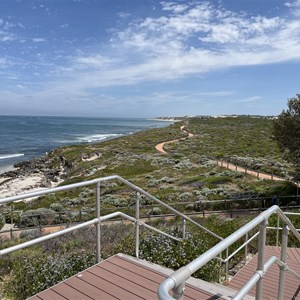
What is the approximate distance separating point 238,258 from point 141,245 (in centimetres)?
385

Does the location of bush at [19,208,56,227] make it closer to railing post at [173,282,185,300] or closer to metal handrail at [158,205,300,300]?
metal handrail at [158,205,300,300]

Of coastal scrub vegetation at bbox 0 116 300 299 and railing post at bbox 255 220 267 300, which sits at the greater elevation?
railing post at bbox 255 220 267 300

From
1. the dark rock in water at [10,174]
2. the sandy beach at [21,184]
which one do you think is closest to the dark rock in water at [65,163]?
the sandy beach at [21,184]

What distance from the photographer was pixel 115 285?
3865 mm

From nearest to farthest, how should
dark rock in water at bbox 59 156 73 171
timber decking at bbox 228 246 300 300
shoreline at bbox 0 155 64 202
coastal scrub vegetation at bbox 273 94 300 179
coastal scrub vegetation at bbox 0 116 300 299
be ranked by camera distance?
coastal scrub vegetation at bbox 0 116 300 299
timber decking at bbox 228 246 300 300
coastal scrub vegetation at bbox 273 94 300 179
shoreline at bbox 0 155 64 202
dark rock in water at bbox 59 156 73 171

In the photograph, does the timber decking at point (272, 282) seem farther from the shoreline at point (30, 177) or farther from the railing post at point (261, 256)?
the shoreline at point (30, 177)

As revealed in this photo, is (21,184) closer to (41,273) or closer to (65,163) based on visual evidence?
(65,163)

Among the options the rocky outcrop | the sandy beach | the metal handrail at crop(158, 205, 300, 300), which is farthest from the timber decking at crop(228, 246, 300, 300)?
the rocky outcrop

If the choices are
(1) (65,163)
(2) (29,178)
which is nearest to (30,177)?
(2) (29,178)

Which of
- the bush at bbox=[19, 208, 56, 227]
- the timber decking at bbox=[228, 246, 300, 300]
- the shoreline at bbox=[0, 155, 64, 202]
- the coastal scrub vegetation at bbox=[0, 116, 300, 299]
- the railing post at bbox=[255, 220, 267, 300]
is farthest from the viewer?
the shoreline at bbox=[0, 155, 64, 202]

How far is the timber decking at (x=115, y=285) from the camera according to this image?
363cm

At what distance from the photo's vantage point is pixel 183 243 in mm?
6340

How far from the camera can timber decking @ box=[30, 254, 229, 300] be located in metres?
3.63

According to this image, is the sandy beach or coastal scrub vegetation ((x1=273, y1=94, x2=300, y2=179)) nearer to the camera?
coastal scrub vegetation ((x1=273, y1=94, x2=300, y2=179))
